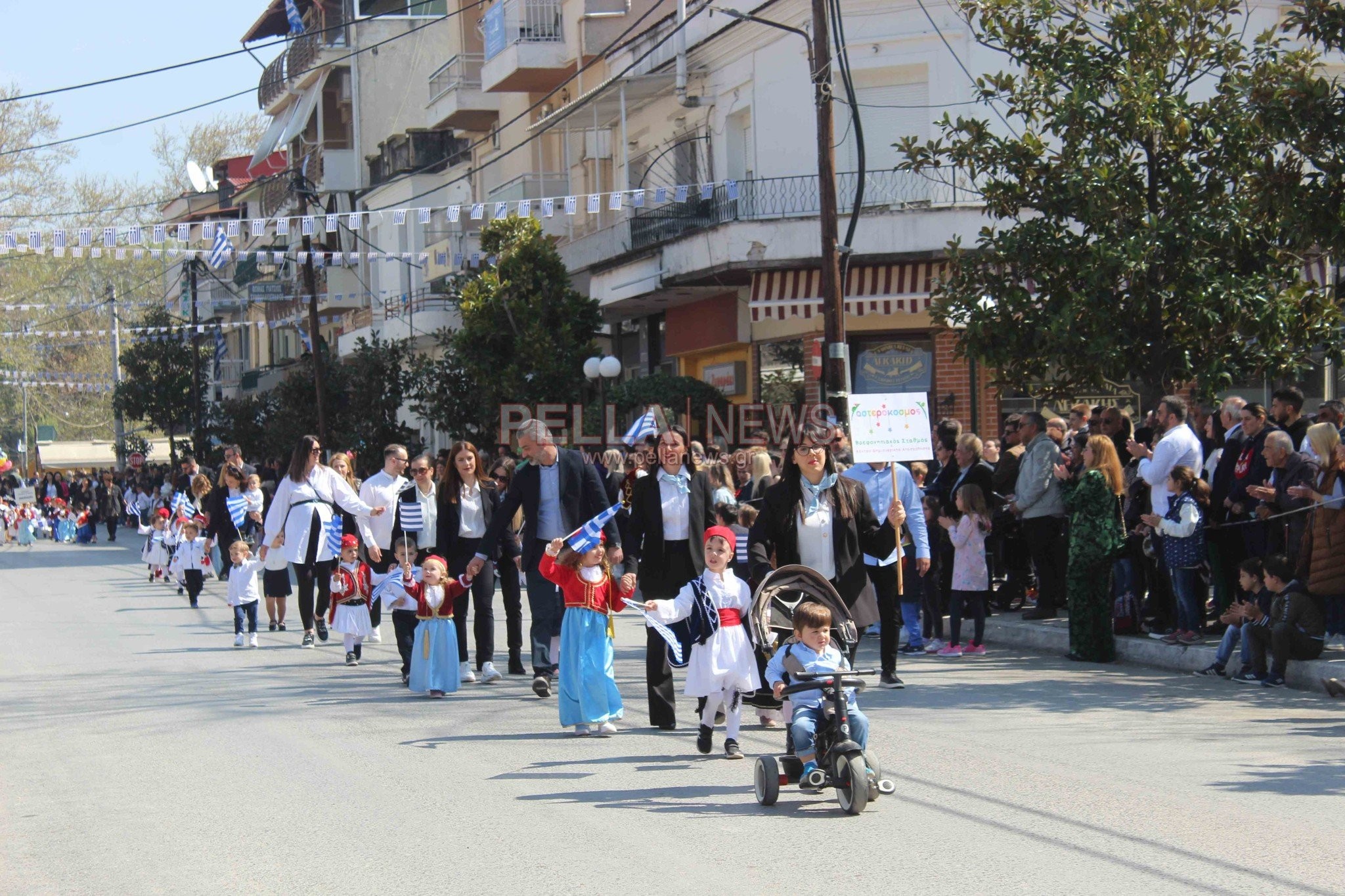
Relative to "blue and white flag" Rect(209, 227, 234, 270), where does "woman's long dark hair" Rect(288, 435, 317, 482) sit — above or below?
below

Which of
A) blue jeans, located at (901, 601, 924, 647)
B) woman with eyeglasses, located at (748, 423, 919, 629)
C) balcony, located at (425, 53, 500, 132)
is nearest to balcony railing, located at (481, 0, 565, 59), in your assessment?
balcony, located at (425, 53, 500, 132)

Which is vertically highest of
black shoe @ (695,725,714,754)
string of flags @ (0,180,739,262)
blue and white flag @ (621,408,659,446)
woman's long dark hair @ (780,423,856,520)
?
string of flags @ (0,180,739,262)

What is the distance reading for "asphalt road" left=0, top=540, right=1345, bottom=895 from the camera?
20.7 ft

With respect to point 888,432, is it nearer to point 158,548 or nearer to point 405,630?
point 405,630

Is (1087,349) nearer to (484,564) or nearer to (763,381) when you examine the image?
(484,564)

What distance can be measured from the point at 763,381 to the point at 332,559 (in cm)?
1298

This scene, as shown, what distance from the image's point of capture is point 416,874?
6.35 meters

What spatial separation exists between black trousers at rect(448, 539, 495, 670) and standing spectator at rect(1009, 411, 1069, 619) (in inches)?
202

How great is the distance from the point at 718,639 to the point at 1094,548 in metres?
4.90

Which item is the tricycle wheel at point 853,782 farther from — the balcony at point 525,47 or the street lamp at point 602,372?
the balcony at point 525,47

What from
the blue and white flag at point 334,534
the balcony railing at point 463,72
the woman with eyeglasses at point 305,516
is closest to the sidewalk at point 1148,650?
the blue and white flag at point 334,534

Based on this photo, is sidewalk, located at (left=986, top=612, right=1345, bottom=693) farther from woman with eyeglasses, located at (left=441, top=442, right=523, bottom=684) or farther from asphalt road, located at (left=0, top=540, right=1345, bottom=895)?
woman with eyeglasses, located at (left=441, top=442, right=523, bottom=684)

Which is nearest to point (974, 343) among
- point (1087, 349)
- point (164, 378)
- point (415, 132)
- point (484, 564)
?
point (1087, 349)

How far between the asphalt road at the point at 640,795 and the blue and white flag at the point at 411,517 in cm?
128
